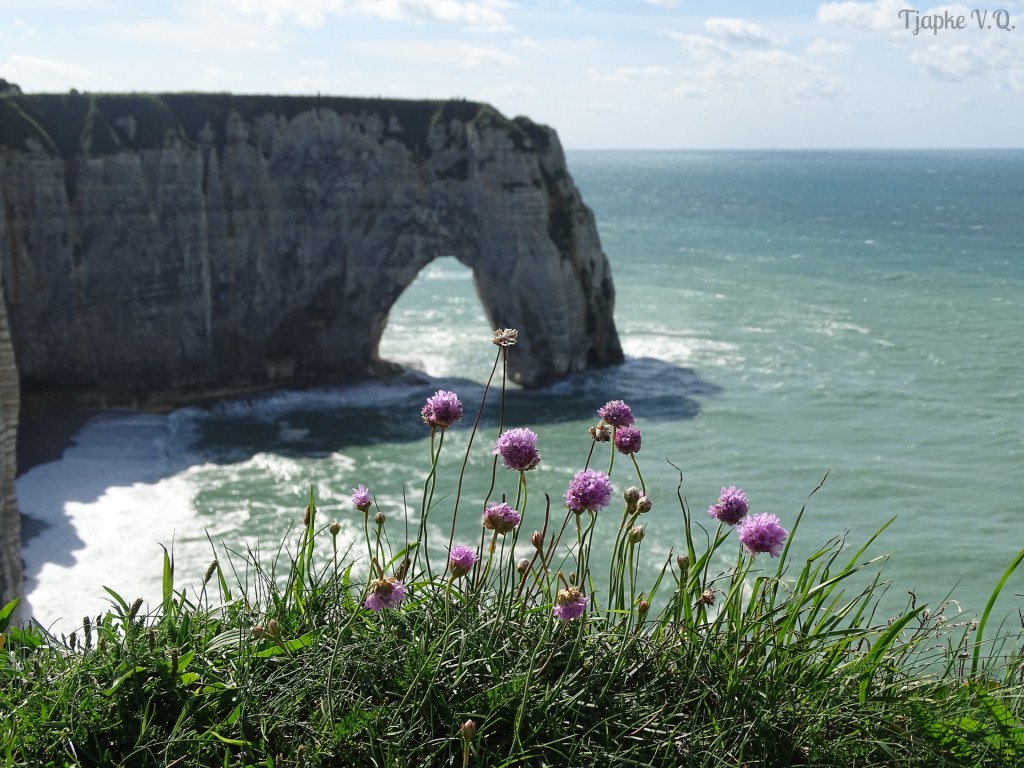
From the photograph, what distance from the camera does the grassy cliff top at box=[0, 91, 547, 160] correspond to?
3136 cm

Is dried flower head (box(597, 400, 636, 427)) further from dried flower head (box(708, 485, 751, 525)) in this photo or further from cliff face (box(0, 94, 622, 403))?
cliff face (box(0, 94, 622, 403))

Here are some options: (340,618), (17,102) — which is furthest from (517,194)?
(340,618)

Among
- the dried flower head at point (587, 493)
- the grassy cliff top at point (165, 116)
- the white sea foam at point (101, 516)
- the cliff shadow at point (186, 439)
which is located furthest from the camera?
the grassy cliff top at point (165, 116)

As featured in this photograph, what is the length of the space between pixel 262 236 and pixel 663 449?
50.4 ft

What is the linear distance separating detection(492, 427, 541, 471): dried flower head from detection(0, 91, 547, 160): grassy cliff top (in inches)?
1205

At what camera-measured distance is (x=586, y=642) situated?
4.00 metres

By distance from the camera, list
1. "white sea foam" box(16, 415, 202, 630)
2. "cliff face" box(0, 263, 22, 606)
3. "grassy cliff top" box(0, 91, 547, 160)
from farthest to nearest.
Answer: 1. "grassy cliff top" box(0, 91, 547, 160)
2. "white sea foam" box(16, 415, 202, 630)
3. "cliff face" box(0, 263, 22, 606)

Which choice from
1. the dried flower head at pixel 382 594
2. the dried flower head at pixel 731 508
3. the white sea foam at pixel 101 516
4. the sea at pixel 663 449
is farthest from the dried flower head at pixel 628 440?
the white sea foam at pixel 101 516

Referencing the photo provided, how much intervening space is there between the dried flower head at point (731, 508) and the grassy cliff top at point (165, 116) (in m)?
30.9

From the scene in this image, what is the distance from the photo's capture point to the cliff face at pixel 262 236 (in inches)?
1237

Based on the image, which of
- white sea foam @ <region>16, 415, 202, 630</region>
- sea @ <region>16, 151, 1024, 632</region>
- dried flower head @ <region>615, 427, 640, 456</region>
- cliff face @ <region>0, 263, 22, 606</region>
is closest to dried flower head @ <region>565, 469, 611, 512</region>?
dried flower head @ <region>615, 427, 640, 456</region>

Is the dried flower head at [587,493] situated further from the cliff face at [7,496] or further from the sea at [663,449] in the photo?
the cliff face at [7,496]

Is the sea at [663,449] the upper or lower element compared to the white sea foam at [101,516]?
upper

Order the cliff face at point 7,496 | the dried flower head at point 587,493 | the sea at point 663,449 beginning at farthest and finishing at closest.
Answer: the sea at point 663,449 < the cliff face at point 7,496 < the dried flower head at point 587,493
